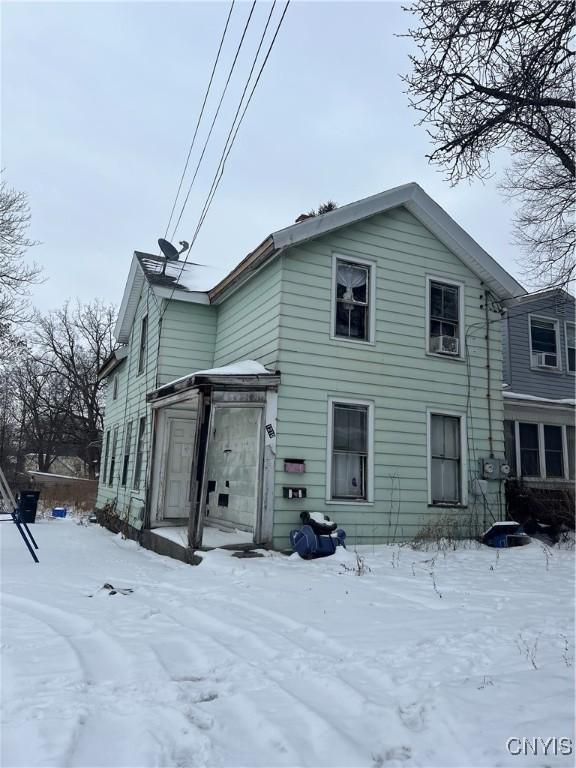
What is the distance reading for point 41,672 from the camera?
141 inches

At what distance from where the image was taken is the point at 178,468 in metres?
12.1

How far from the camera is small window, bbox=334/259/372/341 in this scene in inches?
396

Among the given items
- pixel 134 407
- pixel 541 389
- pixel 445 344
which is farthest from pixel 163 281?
pixel 541 389

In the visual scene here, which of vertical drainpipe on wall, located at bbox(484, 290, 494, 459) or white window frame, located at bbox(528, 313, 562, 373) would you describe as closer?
vertical drainpipe on wall, located at bbox(484, 290, 494, 459)

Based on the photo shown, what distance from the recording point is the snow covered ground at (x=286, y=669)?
270 cm

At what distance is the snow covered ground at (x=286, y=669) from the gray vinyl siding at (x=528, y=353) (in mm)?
10611

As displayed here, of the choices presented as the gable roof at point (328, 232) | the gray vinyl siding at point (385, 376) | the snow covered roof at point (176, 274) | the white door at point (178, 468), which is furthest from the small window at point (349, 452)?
the snow covered roof at point (176, 274)

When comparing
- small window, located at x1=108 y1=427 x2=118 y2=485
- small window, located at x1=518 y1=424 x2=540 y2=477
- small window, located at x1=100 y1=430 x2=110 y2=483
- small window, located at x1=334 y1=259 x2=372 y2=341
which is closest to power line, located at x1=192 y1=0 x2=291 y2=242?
small window, located at x1=334 y1=259 x2=372 y2=341

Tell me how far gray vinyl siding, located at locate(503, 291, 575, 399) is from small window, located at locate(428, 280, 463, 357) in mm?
5982

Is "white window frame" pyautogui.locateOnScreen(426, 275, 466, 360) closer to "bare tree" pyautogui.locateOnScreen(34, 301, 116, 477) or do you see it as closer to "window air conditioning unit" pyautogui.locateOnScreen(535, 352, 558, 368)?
"window air conditioning unit" pyautogui.locateOnScreen(535, 352, 558, 368)

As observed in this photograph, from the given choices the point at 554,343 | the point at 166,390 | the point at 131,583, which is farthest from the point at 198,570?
the point at 554,343

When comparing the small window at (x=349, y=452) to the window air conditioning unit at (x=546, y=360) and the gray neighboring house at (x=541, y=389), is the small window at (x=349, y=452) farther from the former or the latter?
the window air conditioning unit at (x=546, y=360)

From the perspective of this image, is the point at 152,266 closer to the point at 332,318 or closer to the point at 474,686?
the point at 332,318

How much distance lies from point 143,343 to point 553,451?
451 inches
